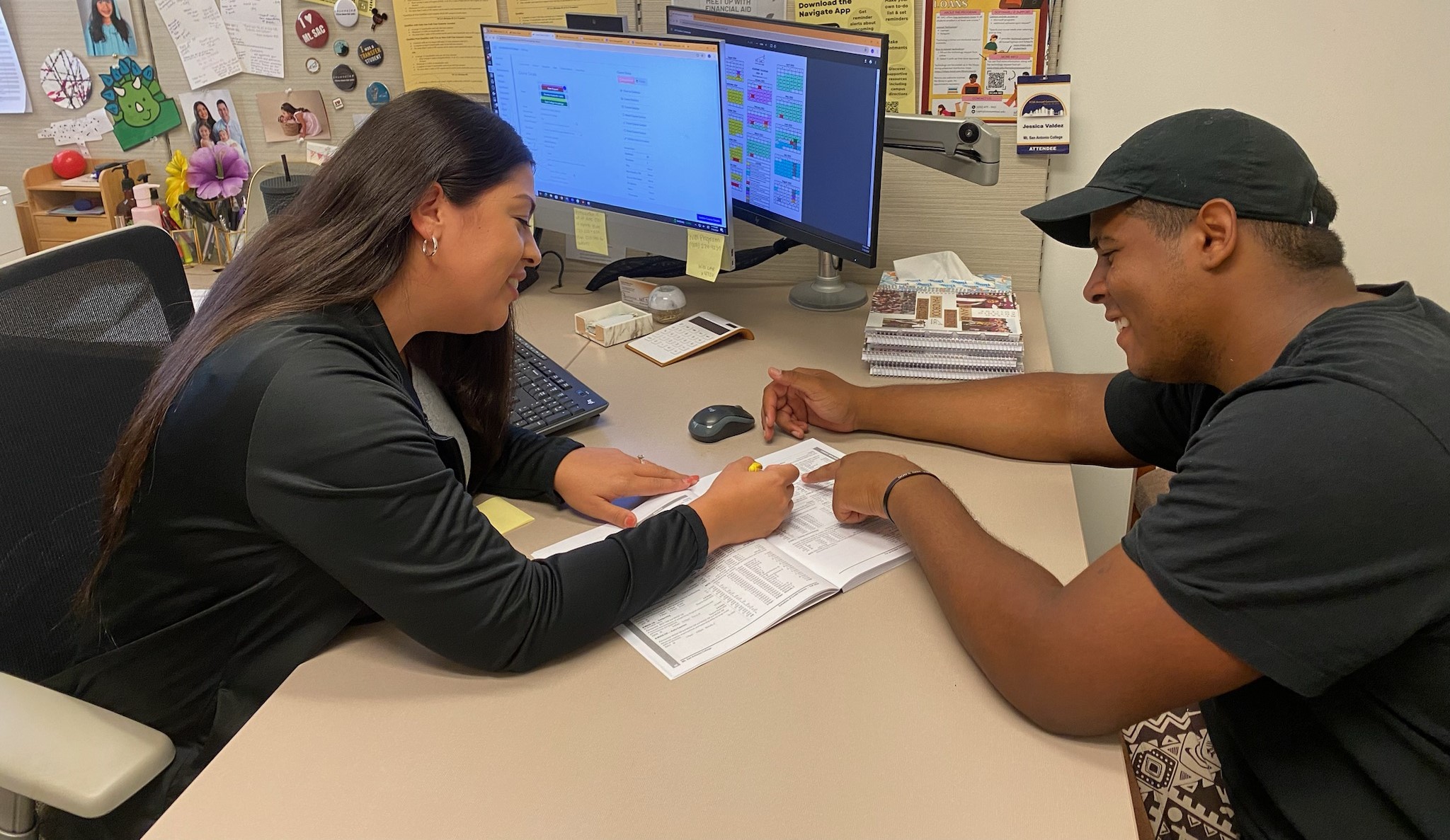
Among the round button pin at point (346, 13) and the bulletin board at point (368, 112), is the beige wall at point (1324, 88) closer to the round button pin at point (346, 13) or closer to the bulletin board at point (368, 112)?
the bulletin board at point (368, 112)

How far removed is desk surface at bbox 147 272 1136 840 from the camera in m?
0.77

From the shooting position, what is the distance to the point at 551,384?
149 cm

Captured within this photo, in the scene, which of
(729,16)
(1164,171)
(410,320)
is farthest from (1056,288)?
(410,320)

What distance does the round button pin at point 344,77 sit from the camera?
78.6 inches

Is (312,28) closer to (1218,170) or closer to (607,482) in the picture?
(607,482)

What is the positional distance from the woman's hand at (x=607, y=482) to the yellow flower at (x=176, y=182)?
4.49ft

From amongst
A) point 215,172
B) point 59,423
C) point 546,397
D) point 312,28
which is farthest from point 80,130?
point 546,397

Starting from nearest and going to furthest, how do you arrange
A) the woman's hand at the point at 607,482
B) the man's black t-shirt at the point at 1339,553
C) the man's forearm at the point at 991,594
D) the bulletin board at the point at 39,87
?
the man's black t-shirt at the point at 1339,553, the man's forearm at the point at 991,594, the woman's hand at the point at 607,482, the bulletin board at the point at 39,87

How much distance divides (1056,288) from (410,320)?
124cm

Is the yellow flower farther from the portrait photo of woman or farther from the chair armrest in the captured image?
the chair armrest

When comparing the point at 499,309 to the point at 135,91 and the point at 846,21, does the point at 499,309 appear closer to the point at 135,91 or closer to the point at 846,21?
the point at 846,21

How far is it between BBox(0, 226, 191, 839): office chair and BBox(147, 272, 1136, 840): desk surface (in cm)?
20

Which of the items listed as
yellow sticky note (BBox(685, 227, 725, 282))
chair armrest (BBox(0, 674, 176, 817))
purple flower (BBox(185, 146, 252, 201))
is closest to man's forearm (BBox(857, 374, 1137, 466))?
yellow sticky note (BBox(685, 227, 725, 282))

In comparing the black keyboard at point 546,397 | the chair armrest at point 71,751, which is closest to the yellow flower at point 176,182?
the black keyboard at point 546,397
